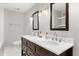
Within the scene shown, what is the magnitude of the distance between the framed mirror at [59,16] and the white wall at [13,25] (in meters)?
1.81

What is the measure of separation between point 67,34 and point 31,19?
1.78 meters

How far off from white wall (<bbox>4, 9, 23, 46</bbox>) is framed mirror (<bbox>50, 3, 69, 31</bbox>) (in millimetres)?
1814

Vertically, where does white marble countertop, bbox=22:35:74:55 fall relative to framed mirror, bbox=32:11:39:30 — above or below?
below

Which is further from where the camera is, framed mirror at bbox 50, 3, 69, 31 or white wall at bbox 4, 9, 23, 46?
white wall at bbox 4, 9, 23, 46

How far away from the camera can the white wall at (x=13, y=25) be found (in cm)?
342

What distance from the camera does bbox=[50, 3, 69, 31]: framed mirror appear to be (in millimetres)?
1498

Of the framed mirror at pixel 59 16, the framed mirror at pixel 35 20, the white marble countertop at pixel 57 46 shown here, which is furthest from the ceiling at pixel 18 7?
the white marble countertop at pixel 57 46

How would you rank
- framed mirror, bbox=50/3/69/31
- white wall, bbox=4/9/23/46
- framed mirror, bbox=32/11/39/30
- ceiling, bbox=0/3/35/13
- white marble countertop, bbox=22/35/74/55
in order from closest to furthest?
white marble countertop, bbox=22/35/74/55 → framed mirror, bbox=50/3/69/31 → framed mirror, bbox=32/11/39/30 → ceiling, bbox=0/3/35/13 → white wall, bbox=4/9/23/46

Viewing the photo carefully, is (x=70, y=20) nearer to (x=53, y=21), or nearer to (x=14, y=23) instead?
(x=53, y=21)

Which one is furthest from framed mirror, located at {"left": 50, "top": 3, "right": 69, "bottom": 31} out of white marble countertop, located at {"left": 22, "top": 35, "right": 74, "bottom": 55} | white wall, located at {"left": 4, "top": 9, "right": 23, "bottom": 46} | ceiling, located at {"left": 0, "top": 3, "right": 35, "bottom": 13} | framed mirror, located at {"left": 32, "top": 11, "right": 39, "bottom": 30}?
white wall, located at {"left": 4, "top": 9, "right": 23, "bottom": 46}

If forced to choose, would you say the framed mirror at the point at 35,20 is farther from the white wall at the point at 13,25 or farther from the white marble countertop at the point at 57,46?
the white marble countertop at the point at 57,46

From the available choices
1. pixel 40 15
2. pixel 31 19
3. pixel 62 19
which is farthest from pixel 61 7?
pixel 31 19

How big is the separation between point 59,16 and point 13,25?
226 cm

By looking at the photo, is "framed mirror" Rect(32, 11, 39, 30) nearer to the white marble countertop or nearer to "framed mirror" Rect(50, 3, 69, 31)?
"framed mirror" Rect(50, 3, 69, 31)
